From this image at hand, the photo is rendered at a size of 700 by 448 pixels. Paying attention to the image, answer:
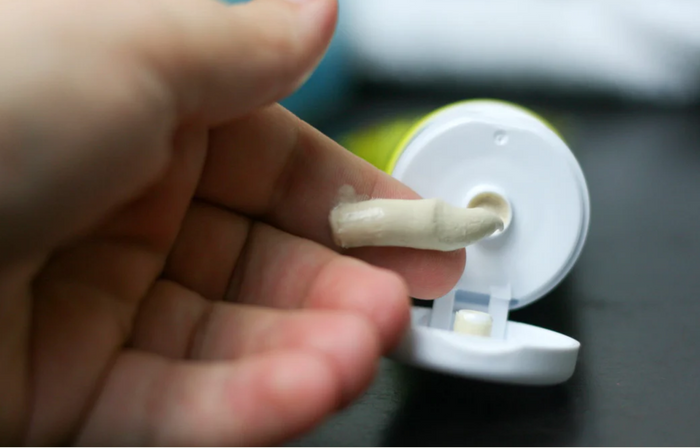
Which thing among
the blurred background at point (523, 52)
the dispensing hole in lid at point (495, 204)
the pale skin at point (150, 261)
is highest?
the blurred background at point (523, 52)

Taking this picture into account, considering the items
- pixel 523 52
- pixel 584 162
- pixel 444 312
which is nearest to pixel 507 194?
pixel 444 312

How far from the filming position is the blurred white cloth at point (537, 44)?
0.75 m

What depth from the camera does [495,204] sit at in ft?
1.63

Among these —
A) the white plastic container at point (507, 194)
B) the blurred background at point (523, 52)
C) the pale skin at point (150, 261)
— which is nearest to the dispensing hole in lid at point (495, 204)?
the white plastic container at point (507, 194)

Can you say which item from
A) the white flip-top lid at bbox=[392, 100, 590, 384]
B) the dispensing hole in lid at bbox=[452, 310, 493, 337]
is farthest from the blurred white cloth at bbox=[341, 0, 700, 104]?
the dispensing hole in lid at bbox=[452, 310, 493, 337]

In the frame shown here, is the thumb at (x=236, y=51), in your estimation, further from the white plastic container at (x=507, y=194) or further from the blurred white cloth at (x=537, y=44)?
the blurred white cloth at (x=537, y=44)

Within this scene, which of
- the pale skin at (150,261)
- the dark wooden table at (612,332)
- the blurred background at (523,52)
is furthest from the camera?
the blurred background at (523,52)

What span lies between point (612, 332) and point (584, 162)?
0.24 metres

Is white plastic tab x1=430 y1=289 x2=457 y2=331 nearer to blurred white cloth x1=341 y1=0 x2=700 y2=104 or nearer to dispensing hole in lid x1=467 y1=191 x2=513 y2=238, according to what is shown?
dispensing hole in lid x1=467 y1=191 x2=513 y2=238

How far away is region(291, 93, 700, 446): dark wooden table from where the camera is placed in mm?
415

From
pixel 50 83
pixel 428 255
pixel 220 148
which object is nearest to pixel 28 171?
pixel 50 83

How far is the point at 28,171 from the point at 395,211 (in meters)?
0.24

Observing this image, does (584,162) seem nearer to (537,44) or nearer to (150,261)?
(537,44)

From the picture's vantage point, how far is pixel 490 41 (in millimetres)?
774
